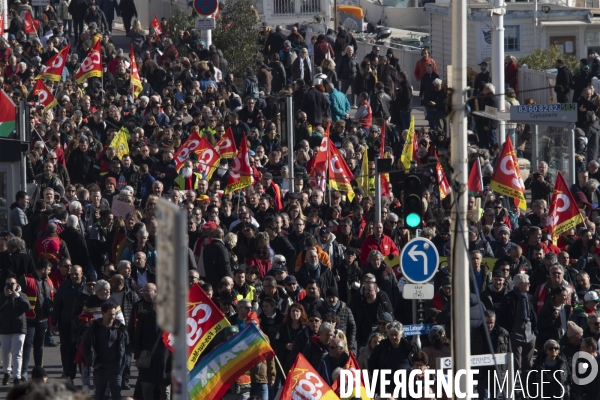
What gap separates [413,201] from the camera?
13586mm

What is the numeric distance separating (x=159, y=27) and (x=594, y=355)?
25.1 metres

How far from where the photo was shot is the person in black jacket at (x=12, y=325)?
1477cm

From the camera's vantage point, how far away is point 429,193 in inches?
838

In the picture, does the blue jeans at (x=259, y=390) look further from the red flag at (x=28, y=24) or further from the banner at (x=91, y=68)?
the red flag at (x=28, y=24)

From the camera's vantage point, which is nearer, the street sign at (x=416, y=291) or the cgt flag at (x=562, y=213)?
the street sign at (x=416, y=291)

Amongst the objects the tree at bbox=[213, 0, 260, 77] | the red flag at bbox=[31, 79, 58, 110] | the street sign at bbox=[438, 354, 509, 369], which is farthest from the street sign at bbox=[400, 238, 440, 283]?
the tree at bbox=[213, 0, 260, 77]

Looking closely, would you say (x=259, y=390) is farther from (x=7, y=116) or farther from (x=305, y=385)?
(x=7, y=116)

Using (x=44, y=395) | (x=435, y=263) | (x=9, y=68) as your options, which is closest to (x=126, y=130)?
(x=9, y=68)

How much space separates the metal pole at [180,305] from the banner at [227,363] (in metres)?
7.68

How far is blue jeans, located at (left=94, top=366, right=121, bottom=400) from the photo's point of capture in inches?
545

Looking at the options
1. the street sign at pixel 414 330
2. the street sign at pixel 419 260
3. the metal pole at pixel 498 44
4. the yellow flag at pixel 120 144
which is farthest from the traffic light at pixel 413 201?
the metal pole at pixel 498 44

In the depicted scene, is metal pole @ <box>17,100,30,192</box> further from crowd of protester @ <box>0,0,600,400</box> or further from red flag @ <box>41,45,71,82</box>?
red flag @ <box>41,45,71,82</box>

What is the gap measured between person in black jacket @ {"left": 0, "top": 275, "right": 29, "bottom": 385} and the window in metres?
28.6

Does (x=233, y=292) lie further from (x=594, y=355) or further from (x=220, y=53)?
(x=220, y=53)
